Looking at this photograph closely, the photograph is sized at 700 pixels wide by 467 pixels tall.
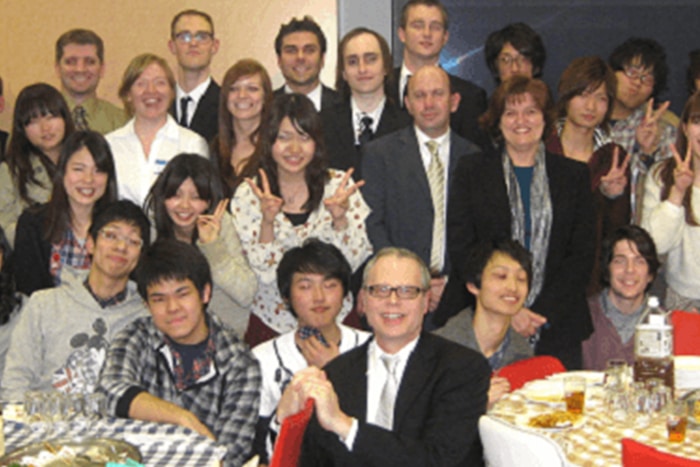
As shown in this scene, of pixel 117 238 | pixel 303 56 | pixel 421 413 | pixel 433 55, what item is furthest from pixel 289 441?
pixel 433 55

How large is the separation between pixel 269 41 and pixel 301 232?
9.52ft

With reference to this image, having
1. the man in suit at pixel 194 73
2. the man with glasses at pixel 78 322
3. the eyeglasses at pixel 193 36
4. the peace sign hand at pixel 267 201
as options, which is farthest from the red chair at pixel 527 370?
the eyeglasses at pixel 193 36

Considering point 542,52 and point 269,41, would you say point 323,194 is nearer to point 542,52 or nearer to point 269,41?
point 542,52

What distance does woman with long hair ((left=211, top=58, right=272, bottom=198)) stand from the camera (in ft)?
15.8

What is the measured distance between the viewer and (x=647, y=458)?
2.29 meters

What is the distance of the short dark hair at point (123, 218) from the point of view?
160 inches

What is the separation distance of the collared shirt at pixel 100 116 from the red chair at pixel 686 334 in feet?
9.27

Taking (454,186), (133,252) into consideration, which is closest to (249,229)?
(133,252)

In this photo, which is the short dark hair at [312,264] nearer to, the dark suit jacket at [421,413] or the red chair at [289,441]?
the dark suit jacket at [421,413]

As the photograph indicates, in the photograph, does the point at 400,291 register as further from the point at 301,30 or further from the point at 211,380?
the point at 301,30

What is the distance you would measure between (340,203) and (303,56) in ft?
3.83

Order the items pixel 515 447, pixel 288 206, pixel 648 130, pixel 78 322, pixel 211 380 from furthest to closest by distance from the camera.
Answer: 1. pixel 648 130
2. pixel 288 206
3. pixel 78 322
4. pixel 211 380
5. pixel 515 447

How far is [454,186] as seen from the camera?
4605mm

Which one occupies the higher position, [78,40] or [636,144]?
[78,40]
